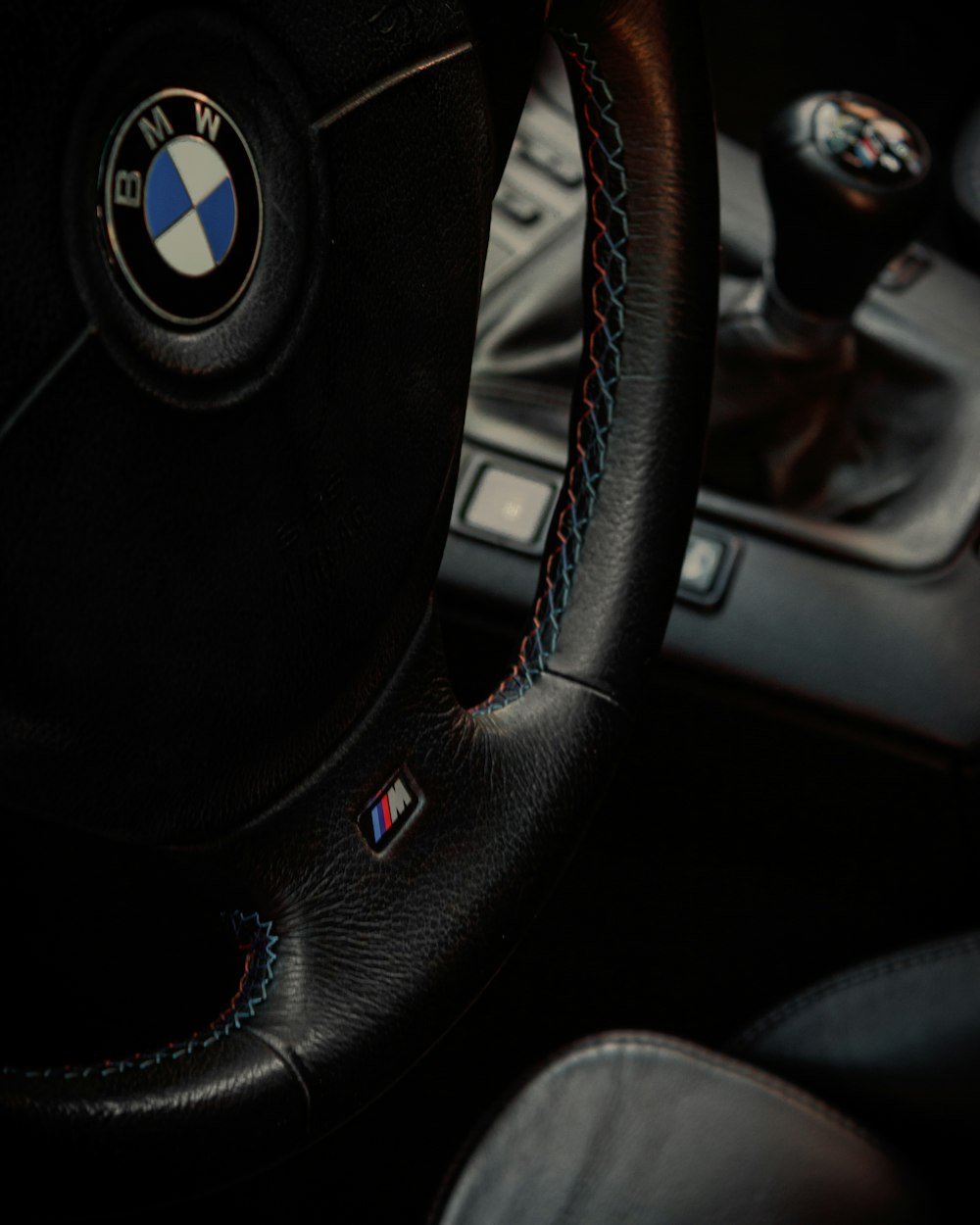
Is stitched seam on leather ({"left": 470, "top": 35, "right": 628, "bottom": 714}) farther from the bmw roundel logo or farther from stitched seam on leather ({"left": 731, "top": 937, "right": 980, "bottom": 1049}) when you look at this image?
stitched seam on leather ({"left": 731, "top": 937, "right": 980, "bottom": 1049})

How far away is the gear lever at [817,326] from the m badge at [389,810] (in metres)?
0.53

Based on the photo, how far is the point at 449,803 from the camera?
0.53m

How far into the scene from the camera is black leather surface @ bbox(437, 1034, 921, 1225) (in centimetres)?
79

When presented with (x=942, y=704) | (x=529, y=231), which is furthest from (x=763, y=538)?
(x=529, y=231)

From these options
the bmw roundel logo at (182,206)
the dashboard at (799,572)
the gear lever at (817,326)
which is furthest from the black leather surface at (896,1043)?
the bmw roundel logo at (182,206)

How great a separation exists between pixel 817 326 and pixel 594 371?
1.40 ft

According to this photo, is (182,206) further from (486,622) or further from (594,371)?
(486,622)

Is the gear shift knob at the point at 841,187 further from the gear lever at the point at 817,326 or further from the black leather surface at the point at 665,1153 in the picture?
the black leather surface at the point at 665,1153

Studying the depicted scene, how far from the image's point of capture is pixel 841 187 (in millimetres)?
882

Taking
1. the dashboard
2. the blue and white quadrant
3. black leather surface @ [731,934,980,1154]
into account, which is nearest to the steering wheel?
the blue and white quadrant

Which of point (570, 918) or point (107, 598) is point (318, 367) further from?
point (570, 918)

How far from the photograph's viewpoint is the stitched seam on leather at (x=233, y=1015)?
1.49ft

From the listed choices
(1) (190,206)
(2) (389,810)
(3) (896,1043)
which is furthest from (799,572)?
(1) (190,206)

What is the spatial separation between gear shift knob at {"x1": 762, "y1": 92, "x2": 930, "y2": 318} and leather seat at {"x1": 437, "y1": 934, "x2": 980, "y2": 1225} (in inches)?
17.8
